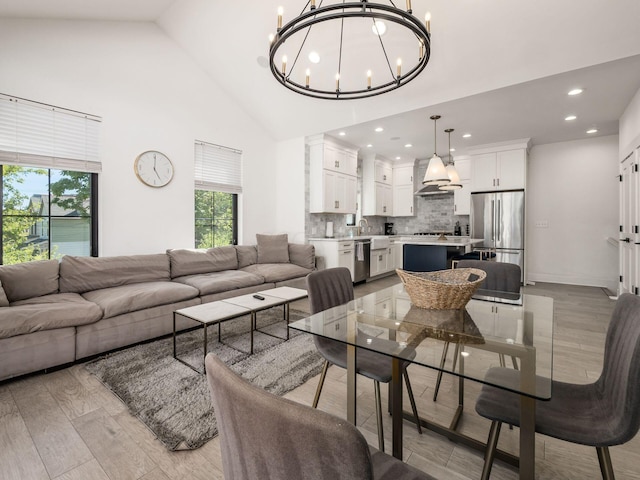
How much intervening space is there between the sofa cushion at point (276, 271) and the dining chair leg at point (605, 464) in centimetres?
370

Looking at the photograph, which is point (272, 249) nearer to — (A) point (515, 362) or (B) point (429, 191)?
(B) point (429, 191)

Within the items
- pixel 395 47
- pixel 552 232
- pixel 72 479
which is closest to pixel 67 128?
pixel 72 479

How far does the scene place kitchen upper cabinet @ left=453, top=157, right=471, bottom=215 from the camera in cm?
671

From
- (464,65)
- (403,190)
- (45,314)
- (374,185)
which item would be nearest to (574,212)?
(403,190)

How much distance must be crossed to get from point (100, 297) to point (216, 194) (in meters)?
2.51

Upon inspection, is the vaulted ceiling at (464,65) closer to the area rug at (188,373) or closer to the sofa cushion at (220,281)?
the sofa cushion at (220,281)

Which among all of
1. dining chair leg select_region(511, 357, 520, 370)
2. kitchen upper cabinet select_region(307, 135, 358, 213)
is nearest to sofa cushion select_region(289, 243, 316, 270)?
kitchen upper cabinet select_region(307, 135, 358, 213)

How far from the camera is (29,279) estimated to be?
2861 millimetres

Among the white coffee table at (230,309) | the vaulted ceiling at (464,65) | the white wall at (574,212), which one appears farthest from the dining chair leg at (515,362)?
the white wall at (574,212)

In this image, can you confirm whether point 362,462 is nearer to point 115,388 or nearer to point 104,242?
point 115,388

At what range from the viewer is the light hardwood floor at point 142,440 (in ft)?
4.84

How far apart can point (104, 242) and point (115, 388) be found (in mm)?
2204

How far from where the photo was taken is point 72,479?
1.42 metres

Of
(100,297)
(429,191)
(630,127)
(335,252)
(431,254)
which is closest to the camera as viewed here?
(100,297)
